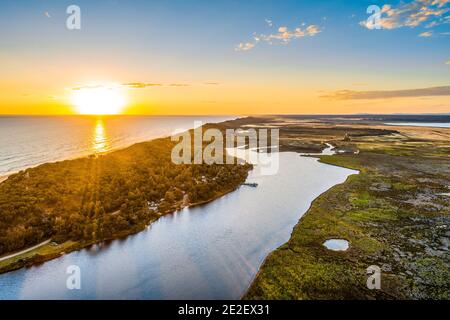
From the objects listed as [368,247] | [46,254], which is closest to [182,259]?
[46,254]

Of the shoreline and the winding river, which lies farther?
the shoreline

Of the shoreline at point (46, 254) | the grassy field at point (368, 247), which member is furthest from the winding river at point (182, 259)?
the grassy field at point (368, 247)

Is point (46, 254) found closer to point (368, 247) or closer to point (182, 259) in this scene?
point (182, 259)

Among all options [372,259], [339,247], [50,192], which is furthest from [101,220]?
[372,259]

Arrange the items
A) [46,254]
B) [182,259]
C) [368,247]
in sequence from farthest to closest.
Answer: [368,247], [182,259], [46,254]

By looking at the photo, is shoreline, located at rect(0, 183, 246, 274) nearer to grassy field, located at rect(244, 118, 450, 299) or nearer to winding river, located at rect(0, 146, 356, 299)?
winding river, located at rect(0, 146, 356, 299)

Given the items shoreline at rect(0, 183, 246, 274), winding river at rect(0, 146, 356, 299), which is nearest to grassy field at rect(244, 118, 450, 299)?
winding river at rect(0, 146, 356, 299)
